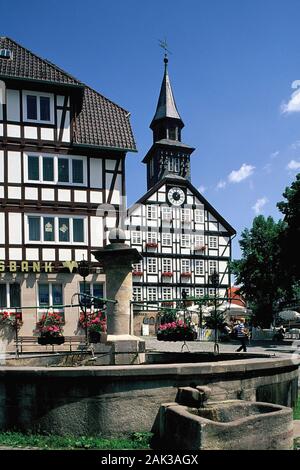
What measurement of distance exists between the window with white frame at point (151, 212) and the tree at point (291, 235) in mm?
16073

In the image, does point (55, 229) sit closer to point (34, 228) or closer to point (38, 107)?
point (34, 228)

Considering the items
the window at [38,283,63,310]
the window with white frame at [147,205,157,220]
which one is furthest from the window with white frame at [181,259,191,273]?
the window at [38,283,63,310]

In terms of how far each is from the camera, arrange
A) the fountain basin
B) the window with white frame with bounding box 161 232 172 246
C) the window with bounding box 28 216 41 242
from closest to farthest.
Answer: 1. the fountain basin
2. the window with bounding box 28 216 41 242
3. the window with white frame with bounding box 161 232 172 246

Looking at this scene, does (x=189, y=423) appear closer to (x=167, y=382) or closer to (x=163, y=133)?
(x=167, y=382)

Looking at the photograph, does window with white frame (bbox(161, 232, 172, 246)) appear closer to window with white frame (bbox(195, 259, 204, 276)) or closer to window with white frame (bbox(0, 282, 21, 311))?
window with white frame (bbox(195, 259, 204, 276))

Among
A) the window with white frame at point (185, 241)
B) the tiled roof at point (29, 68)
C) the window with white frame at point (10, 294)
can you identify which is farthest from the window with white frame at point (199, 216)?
the window with white frame at point (10, 294)

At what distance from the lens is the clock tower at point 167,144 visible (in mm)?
68188

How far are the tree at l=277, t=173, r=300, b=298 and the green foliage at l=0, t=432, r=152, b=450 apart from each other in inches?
1142

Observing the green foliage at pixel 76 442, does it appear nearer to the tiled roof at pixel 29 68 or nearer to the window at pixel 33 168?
the window at pixel 33 168

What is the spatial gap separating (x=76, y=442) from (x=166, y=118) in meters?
64.6

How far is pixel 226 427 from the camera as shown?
19.6 feet

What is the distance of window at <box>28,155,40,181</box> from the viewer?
27.0 m

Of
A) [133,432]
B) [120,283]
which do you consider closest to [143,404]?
[133,432]
